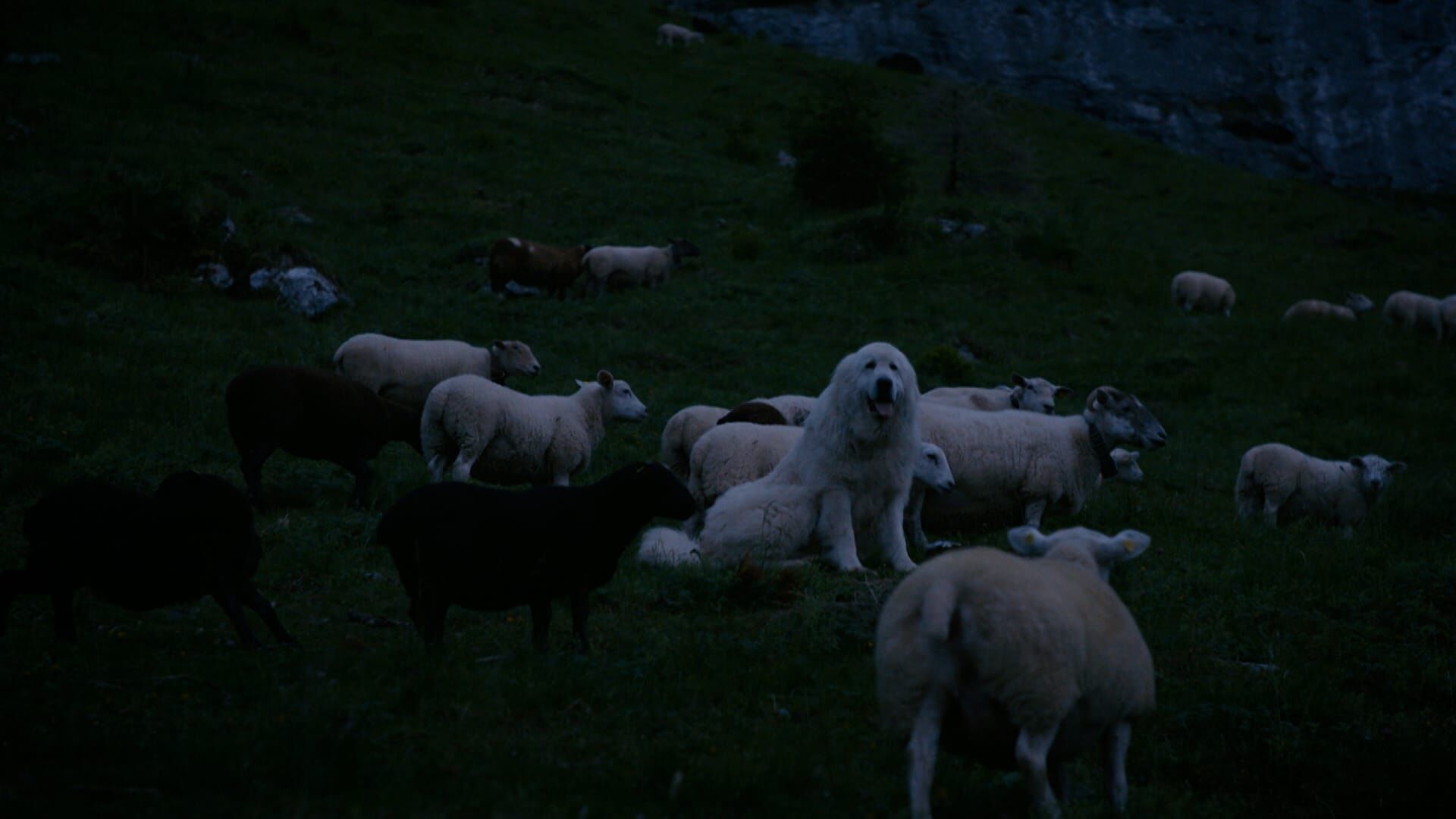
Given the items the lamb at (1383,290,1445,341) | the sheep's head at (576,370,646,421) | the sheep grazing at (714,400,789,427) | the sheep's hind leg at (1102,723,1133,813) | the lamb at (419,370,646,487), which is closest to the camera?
the sheep's hind leg at (1102,723,1133,813)

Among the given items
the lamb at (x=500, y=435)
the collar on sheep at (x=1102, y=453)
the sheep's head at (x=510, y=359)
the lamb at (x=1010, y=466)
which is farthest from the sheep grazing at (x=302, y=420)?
the collar on sheep at (x=1102, y=453)

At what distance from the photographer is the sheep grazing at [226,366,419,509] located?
10859 millimetres

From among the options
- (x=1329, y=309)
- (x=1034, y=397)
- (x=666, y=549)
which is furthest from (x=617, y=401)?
(x=1329, y=309)

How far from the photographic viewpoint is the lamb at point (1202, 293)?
29031 mm

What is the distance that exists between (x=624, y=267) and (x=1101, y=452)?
49.0 feet

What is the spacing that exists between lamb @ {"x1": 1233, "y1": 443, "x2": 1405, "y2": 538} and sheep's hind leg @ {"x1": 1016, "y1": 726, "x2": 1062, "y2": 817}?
34.4ft

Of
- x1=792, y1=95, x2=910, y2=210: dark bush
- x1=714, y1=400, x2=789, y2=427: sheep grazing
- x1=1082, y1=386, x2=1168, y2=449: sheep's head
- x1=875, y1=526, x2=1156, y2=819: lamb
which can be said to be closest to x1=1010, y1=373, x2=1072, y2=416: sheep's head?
x1=1082, y1=386, x2=1168, y2=449: sheep's head

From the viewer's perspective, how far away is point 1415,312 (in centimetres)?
2856

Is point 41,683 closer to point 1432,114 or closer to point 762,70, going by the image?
point 762,70

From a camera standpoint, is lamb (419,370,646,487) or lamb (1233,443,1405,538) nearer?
lamb (419,370,646,487)

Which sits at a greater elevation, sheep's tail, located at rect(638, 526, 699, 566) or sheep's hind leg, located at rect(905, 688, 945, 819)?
sheep's hind leg, located at rect(905, 688, 945, 819)

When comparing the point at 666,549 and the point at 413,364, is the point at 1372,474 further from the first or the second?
the point at 413,364

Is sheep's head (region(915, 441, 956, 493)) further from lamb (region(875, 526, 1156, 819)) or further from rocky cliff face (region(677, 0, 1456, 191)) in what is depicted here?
rocky cliff face (region(677, 0, 1456, 191))

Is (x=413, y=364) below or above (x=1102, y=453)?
below
